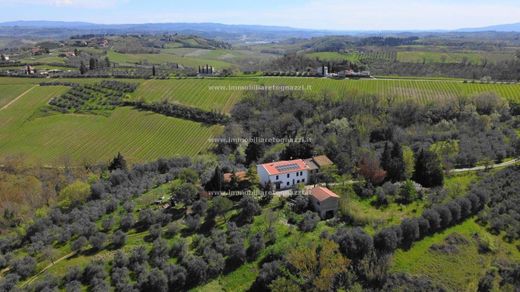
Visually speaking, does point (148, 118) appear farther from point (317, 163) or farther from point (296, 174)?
point (296, 174)

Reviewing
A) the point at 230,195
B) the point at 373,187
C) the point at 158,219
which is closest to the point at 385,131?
the point at 373,187

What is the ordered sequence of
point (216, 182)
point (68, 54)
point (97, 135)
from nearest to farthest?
point (216, 182) → point (97, 135) → point (68, 54)

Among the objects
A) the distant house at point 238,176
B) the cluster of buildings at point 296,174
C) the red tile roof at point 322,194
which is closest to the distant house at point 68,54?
the distant house at point 238,176

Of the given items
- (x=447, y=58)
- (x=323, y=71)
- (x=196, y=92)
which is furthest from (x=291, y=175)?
(x=447, y=58)

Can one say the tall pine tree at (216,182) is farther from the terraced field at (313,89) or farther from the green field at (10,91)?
the green field at (10,91)

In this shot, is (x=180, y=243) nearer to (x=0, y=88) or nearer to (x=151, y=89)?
(x=151, y=89)

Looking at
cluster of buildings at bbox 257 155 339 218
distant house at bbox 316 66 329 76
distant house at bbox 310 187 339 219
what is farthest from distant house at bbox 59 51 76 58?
distant house at bbox 310 187 339 219
